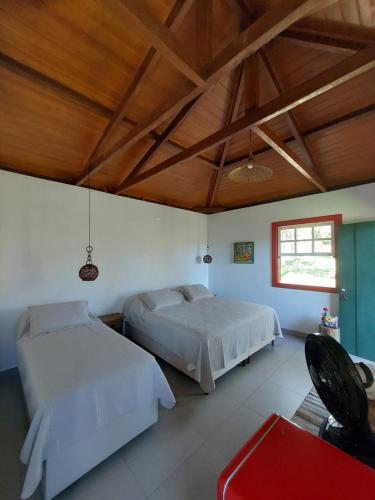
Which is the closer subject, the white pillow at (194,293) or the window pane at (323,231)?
the window pane at (323,231)

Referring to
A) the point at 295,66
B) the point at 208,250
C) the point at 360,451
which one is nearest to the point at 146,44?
the point at 295,66

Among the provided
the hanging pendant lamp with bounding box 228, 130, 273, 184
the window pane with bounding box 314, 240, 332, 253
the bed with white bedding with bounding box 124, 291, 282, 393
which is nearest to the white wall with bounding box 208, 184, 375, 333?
the window pane with bounding box 314, 240, 332, 253

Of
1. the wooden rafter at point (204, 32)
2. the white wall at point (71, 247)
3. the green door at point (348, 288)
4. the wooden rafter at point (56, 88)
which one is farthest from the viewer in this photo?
the green door at point (348, 288)

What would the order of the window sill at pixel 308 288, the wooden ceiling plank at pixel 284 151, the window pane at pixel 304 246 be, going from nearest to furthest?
1. the wooden ceiling plank at pixel 284 151
2. the window sill at pixel 308 288
3. the window pane at pixel 304 246

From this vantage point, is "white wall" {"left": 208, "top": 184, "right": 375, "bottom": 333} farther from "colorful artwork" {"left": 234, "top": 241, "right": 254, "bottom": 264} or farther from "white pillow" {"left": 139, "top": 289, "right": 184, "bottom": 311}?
"white pillow" {"left": 139, "top": 289, "right": 184, "bottom": 311}

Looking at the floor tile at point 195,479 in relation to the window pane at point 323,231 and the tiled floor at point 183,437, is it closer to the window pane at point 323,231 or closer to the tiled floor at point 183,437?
the tiled floor at point 183,437

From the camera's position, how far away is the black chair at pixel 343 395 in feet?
3.15

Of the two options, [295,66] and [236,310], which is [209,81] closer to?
[295,66]

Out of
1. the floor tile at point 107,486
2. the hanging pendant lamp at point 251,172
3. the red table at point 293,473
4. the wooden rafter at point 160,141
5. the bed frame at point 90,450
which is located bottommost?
the floor tile at point 107,486

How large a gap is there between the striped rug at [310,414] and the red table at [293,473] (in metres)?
1.48

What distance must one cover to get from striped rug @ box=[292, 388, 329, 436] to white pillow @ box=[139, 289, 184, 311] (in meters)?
2.22

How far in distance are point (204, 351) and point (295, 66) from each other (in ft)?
11.0

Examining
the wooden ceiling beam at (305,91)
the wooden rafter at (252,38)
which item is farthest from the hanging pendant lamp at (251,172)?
the wooden rafter at (252,38)

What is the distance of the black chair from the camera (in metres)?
0.96
